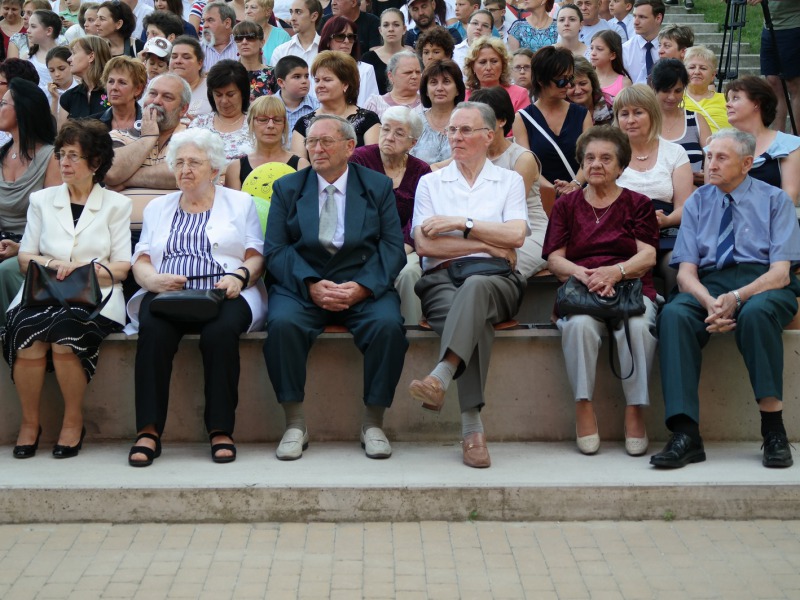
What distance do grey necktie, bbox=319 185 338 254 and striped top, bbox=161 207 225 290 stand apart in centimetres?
55

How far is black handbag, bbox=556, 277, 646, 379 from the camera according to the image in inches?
220

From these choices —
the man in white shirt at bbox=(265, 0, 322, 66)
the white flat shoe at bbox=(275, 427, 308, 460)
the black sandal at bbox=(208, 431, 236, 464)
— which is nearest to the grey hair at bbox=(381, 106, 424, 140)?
the white flat shoe at bbox=(275, 427, 308, 460)

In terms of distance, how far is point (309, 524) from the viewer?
16.5 ft

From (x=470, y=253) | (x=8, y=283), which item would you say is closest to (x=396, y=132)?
(x=470, y=253)

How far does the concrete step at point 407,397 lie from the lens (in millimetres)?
5773

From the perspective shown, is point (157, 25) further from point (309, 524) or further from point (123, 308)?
point (309, 524)

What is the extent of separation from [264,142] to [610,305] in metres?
2.52

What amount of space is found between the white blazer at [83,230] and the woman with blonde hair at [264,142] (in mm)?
1130

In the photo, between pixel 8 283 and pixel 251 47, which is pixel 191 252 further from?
pixel 251 47

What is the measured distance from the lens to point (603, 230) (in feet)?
19.3

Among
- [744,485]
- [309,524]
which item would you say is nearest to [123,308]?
[309,524]

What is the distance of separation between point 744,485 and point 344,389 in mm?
1991

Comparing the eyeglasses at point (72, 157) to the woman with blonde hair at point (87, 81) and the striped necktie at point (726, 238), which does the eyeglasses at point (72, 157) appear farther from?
→ the striped necktie at point (726, 238)

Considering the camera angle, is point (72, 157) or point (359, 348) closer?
point (359, 348)
